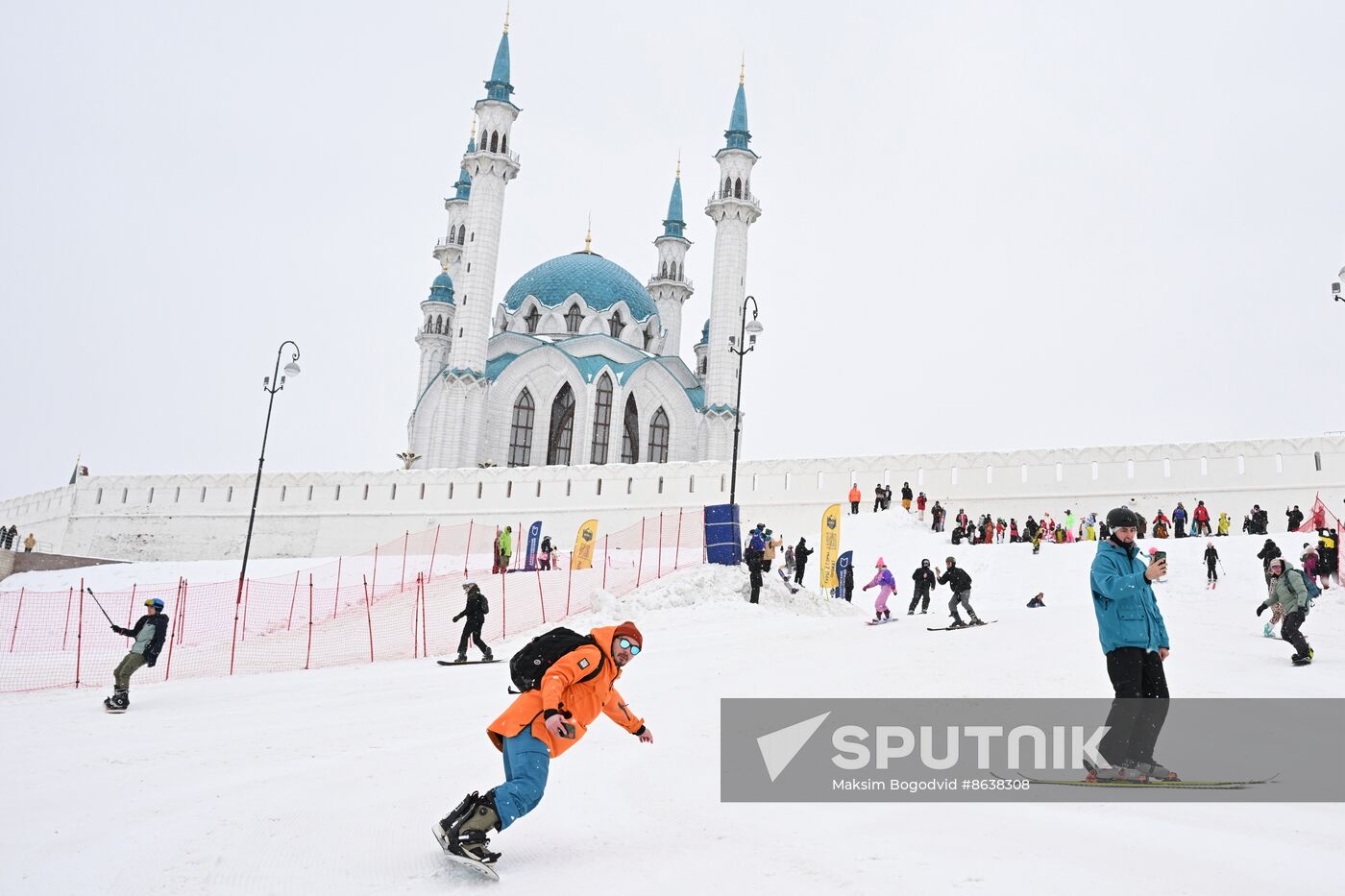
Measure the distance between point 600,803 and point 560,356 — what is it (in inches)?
1691

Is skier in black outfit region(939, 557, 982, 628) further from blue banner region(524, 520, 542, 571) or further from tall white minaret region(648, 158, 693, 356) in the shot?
Result: tall white minaret region(648, 158, 693, 356)

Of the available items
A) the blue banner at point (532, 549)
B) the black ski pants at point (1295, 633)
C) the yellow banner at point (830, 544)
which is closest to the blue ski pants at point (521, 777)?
the black ski pants at point (1295, 633)

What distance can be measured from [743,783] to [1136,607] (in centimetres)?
220

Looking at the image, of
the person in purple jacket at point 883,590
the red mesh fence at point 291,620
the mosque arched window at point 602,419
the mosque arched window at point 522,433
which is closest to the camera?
the red mesh fence at point 291,620

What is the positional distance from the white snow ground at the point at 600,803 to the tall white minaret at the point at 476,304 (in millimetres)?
31499

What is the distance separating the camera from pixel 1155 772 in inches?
193

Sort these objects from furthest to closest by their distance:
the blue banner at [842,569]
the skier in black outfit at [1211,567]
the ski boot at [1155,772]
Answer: the blue banner at [842,569]
the skier in black outfit at [1211,567]
the ski boot at [1155,772]

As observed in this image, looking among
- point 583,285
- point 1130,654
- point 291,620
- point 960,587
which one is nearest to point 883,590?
point 960,587

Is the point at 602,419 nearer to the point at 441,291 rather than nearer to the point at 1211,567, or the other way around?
the point at 441,291

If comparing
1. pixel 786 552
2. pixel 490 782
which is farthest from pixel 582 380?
pixel 490 782

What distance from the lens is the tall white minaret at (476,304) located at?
43312mm

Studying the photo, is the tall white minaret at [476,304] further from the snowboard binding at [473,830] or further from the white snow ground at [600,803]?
the snowboard binding at [473,830]

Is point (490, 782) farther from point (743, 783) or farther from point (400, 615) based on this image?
point (400, 615)

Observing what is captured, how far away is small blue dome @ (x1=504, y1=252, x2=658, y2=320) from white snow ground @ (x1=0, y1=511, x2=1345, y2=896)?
41.6 m
